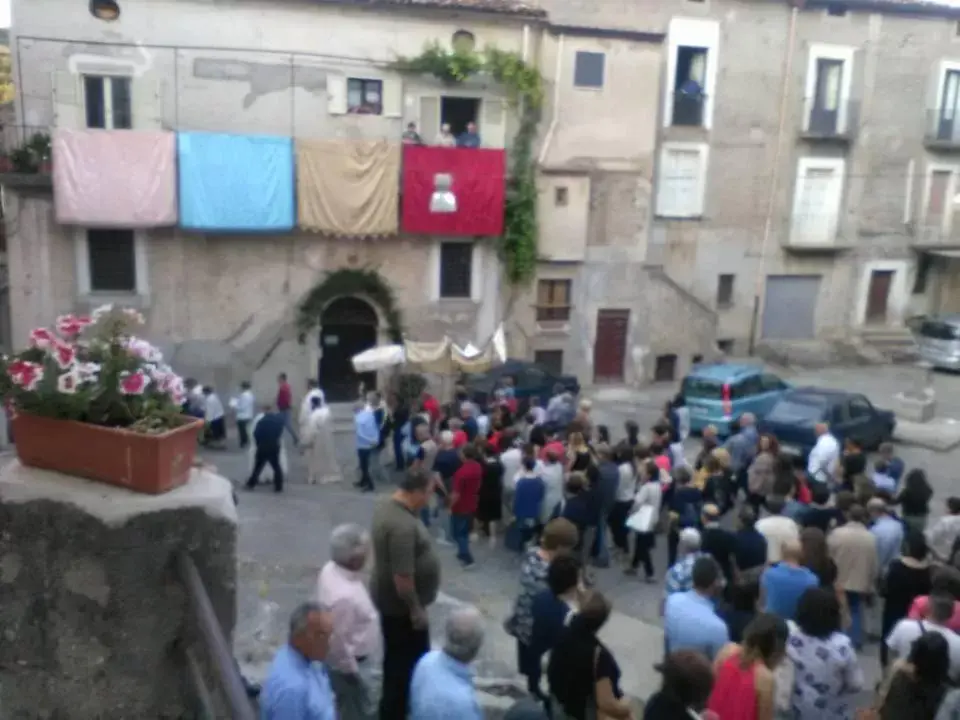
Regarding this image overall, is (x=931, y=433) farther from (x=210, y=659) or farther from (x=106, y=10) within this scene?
(x=210, y=659)

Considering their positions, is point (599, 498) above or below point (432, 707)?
below

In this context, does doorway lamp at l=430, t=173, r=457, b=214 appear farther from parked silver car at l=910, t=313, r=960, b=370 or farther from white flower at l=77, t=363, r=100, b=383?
white flower at l=77, t=363, r=100, b=383

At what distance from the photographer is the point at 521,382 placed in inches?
777

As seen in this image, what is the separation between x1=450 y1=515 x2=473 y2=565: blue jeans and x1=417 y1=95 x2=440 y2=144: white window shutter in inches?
477

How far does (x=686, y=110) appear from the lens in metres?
25.2

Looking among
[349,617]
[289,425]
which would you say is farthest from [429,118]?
[349,617]

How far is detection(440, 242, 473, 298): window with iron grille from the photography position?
2211 cm

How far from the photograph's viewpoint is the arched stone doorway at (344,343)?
2166 centimetres

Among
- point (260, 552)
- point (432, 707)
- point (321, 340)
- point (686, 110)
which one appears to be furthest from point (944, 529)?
point (686, 110)

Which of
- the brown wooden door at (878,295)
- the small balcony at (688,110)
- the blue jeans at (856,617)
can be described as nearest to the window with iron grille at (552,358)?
the small balcony at (688,110)

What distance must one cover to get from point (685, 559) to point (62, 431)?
513 cm

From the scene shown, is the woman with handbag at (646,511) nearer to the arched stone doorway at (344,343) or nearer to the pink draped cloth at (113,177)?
the arched stone doorway at (344,343)

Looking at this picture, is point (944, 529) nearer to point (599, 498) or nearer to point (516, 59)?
point (599, 498)

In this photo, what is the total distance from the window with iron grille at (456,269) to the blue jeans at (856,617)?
→ 46.6 ft
